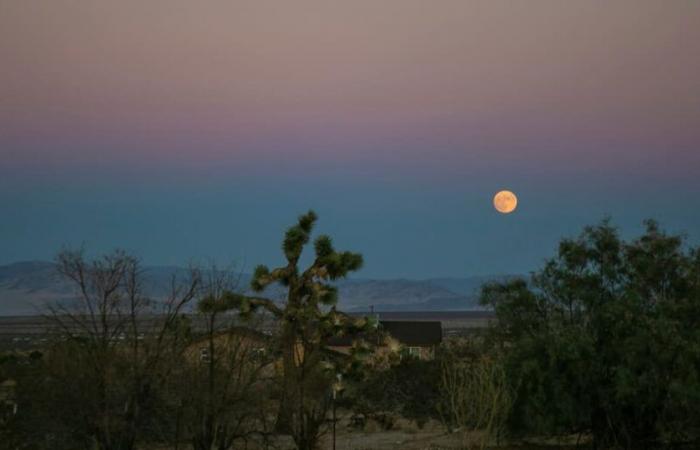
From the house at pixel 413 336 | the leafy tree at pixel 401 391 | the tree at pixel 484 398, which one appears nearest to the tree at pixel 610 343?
the tree at pixel 484 398

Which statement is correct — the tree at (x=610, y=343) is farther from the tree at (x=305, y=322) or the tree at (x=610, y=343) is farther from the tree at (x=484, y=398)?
the tree at (x=305, y=322)

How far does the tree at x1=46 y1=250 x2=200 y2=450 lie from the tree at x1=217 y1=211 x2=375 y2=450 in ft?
12.5

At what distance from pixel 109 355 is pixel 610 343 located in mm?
12790

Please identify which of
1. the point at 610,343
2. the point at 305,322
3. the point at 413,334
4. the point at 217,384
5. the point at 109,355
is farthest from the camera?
the point at 413,334

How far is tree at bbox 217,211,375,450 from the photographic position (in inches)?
966

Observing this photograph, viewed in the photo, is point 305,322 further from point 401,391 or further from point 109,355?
Answer: point 401,391

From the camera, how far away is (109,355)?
19.1m

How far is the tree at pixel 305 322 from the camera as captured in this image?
80.5 ft

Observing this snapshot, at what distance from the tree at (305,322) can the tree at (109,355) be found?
3816 millimetres

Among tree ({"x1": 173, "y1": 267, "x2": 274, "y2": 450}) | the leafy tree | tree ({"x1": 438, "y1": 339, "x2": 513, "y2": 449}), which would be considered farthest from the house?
tree ({"x1": 173, "y1": 267, "x2": 274, "y2": 450})

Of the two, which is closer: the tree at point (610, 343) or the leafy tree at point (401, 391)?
the tree at point (610, 343)

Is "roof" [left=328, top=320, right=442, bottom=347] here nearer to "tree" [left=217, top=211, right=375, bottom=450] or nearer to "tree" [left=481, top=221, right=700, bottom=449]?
"tree" [left=217, top=211, right=375, bottom=450]

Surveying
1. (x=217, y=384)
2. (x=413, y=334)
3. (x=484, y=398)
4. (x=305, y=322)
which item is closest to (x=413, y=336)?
(x=413, y=334)

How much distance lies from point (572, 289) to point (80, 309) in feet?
41.8
